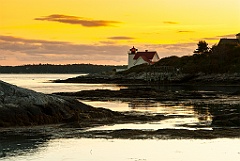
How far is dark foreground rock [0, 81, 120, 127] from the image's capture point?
23.3m

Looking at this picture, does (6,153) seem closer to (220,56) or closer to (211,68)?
(211,68)

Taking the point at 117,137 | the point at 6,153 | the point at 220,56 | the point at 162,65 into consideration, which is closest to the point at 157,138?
the point at 117,137

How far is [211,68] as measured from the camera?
10225cm

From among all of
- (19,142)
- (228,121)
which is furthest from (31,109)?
(228,121)

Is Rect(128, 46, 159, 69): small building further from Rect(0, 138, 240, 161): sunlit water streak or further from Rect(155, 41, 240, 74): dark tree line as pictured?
Rect(0, 138, 240, 161): sunlit water streak

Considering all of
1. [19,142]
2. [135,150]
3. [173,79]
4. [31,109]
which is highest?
[173,79]

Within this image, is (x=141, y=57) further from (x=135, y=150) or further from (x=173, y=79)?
(x=135, y=150)

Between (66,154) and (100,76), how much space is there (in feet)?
361

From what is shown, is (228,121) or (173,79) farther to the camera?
(173,79)

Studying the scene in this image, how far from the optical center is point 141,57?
137 m

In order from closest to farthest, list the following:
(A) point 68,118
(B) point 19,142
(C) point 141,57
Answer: (B) point 19,142
(A) point 68,118
(C) point 141,57

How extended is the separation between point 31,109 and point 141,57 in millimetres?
113824

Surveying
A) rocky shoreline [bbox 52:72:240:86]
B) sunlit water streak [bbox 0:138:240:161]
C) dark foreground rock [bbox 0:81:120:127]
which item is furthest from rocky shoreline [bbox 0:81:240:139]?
rocky shoreline [bbox 52:72:240:86]

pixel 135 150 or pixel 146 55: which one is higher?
pixel 146 55
